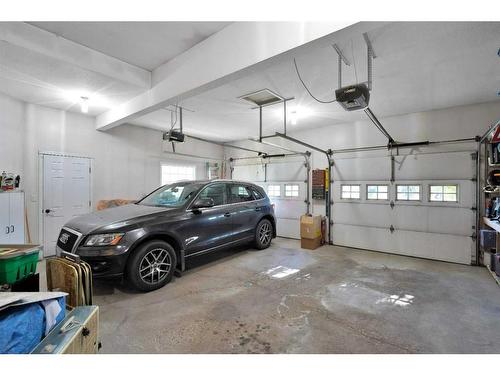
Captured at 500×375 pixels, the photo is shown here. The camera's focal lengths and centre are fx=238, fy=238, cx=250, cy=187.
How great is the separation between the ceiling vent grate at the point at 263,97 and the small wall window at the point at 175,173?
3.49 meters

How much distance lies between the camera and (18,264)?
200 cm

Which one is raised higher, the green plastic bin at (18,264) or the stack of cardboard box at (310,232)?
the green plastic bin at (18,264)

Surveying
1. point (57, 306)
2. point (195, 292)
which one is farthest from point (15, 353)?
point (195, 292)

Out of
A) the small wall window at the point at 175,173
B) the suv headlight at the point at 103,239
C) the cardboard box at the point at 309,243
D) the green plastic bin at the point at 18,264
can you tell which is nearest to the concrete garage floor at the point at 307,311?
the suv headlight at the point at 103,239

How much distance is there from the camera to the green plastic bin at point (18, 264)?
191cm

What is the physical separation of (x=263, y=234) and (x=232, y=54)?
3681 mm

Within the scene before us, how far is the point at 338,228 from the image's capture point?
5707 mm

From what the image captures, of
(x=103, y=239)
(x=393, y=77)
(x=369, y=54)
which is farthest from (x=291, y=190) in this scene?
(x=103, y=239)

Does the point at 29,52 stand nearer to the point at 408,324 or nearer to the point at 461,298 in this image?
the point at 408,324

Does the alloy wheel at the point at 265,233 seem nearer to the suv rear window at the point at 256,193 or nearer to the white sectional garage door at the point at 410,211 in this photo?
the suv rear window at the point at 256,193

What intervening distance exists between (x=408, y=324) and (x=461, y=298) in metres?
1.20

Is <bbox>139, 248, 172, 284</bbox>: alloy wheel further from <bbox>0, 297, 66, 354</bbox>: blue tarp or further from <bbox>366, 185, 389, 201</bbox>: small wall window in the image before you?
<bbox>366, 185, 389, 201</bbox>: small wall window

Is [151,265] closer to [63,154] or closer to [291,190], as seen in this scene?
[63,154]

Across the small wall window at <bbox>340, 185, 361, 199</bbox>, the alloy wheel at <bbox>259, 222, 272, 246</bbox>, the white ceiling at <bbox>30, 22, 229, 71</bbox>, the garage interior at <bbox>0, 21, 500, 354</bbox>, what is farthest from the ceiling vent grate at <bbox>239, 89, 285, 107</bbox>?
the small wall window at <bbox>340, 185, 361, 199</bbox>
